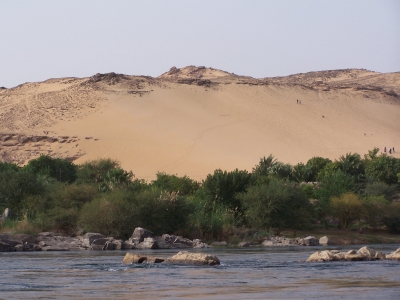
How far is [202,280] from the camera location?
2109cm

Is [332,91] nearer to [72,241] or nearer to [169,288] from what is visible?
[72,241]

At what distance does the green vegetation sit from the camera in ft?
138

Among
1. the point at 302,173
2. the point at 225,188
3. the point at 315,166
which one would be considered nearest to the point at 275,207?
the point at 225,188

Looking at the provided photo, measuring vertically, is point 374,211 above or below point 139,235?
below

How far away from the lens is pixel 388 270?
23.4m

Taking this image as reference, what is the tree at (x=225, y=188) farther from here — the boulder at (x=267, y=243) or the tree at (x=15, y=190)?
the tree at (x=15, y=190)

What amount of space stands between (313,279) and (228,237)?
23.4 meters

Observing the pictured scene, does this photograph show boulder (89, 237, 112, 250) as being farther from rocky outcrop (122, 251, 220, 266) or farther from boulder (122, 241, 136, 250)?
rocky outcrop (122, 251, 220, 266)

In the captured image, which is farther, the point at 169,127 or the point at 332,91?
the point at 332,91

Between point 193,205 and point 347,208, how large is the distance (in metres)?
11.9

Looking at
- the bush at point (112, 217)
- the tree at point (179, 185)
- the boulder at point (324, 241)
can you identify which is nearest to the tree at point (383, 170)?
the tree at point (179, 185)

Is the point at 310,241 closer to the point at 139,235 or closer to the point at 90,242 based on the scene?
the point at 139,235

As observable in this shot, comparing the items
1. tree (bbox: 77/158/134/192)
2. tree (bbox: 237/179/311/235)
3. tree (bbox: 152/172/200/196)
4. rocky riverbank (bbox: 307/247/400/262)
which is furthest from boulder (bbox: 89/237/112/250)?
tree (bbox: 152/172/200/196)

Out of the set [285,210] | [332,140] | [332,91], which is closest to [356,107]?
[332,91]
